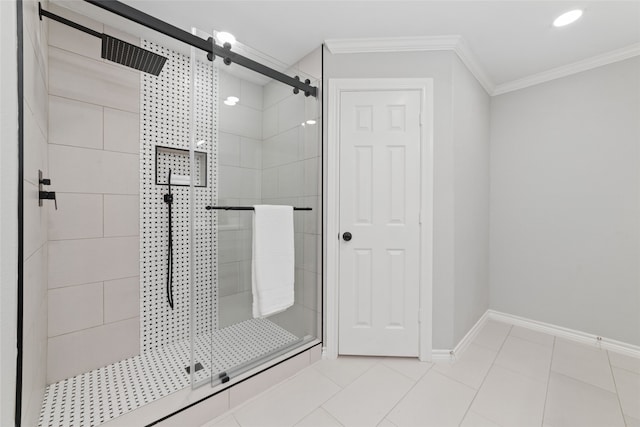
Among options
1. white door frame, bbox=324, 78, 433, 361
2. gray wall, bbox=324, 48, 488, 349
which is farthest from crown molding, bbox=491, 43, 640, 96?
white door frame, bbox=324, 78, 433, 361

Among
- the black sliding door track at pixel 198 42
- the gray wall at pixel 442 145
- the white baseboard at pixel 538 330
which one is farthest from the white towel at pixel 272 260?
the white baseboard at pixel 538 330

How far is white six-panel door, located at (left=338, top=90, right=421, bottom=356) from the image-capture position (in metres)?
2.06

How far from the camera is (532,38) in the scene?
2.02 meters

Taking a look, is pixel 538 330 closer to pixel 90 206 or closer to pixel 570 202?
pixel 570 202

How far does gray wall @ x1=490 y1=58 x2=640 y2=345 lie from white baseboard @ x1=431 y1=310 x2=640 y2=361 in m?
0.05

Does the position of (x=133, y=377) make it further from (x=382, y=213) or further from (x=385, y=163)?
(x=385, y=163)

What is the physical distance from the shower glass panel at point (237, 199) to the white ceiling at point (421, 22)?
284 millimetres

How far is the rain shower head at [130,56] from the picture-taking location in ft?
5.20

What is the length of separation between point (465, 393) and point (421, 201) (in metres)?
1.34

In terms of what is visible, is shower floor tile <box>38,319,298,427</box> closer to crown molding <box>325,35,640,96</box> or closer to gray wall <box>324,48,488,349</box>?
gray wall <box>324,48,488,349</box>

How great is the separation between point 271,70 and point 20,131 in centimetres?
143

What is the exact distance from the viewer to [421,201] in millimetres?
2064

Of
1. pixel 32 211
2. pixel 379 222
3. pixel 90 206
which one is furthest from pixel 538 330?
pixel 90 206

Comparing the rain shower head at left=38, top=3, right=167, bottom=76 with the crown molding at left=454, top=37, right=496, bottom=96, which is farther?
the crown molding at left=454, top=37, right=496, bottom=96
